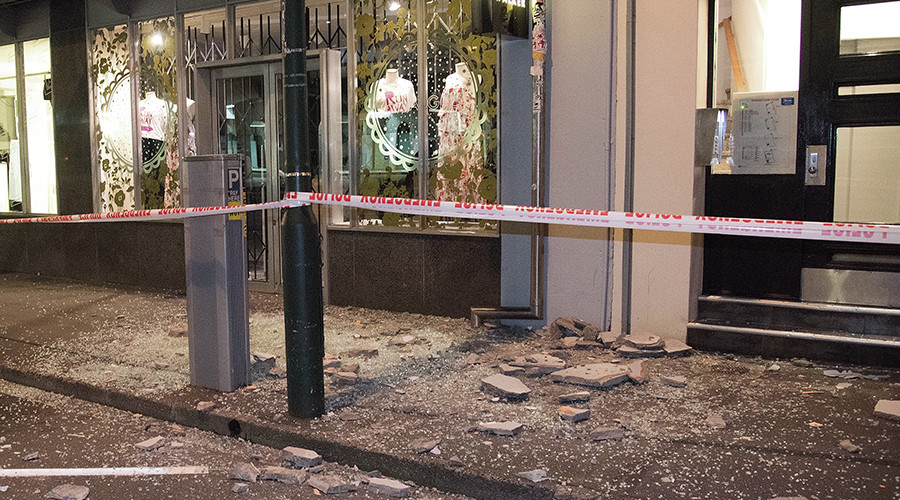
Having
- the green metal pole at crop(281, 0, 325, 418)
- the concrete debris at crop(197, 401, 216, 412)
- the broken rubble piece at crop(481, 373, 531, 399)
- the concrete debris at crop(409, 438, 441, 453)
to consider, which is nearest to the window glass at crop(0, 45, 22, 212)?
the concrete debris at crop(197, 401, 216, 412)

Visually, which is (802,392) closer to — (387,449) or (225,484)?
(387,449)

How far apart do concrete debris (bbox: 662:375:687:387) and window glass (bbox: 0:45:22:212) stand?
1131 centimetres

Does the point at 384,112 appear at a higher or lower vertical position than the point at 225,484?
higher

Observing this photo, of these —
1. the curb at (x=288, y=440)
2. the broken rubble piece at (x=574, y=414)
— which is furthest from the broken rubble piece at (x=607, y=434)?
the curb at (x=288, y=440)

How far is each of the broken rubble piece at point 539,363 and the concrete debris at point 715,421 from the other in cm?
139

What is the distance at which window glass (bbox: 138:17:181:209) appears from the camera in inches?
421

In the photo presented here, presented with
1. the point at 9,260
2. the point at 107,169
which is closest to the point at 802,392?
the point at 107,169

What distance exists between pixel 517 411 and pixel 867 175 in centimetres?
360

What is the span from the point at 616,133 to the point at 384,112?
112 inches

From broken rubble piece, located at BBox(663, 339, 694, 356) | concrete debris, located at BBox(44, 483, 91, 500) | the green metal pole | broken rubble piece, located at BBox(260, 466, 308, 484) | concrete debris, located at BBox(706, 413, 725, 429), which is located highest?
the green metal pole

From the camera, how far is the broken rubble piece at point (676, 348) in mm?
6656

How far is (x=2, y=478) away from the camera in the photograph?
454 centimetres

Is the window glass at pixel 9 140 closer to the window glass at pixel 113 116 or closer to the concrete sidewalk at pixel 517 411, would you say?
the window glass at pixel 113 116

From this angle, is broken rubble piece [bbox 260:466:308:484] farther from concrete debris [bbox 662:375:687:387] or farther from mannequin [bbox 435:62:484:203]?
mannequin [bbox 435:62:484:203]
